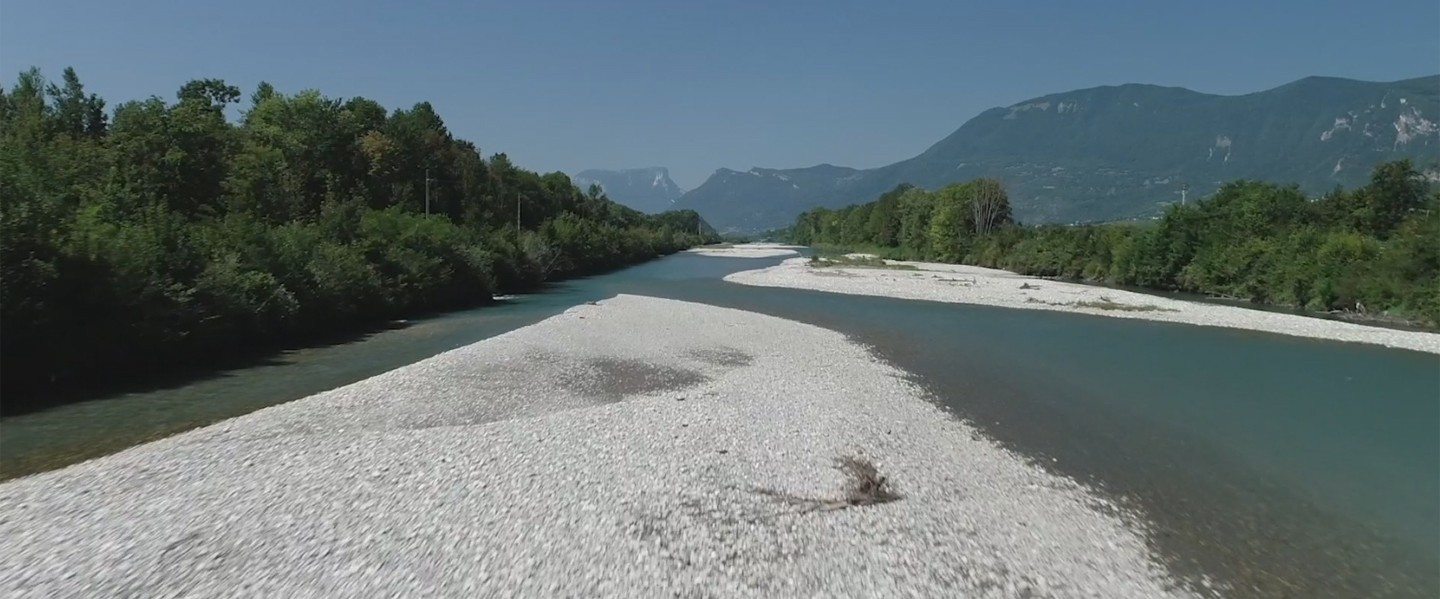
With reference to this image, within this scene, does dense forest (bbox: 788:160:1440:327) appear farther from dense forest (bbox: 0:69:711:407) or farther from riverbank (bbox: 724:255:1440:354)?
dense forest (bbox: 0:69:711:407)

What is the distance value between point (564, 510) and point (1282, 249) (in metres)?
52.1

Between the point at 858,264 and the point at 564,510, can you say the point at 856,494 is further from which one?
the point at 858,264

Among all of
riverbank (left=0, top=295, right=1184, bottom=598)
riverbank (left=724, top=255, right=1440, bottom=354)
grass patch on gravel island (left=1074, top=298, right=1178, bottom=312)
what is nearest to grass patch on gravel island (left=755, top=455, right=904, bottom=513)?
riverbank (left=0, top=295, right=1184, bottom=598)

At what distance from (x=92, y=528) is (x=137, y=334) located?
44.5ft

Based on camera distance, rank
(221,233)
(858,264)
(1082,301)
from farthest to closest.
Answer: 1. (858,264)
2. (1082,301)
3. (221,233)

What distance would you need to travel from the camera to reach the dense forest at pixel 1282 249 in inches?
1464

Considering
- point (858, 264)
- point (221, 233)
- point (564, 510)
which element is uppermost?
point (221, 233)

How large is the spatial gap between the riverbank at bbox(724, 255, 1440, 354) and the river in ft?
8.65

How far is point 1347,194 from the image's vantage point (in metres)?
53.8

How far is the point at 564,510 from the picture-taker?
35.0 feet

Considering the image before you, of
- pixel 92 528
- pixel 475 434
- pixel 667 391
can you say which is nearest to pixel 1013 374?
pixel 667 391

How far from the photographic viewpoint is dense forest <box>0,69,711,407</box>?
18719 mm

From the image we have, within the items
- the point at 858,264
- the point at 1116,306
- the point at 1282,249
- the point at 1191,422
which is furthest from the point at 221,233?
the point at 858,264

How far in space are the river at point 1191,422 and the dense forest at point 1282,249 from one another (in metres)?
11.2
